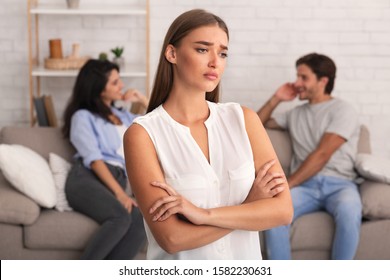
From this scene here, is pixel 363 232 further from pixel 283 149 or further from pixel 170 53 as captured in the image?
pixel 170 53

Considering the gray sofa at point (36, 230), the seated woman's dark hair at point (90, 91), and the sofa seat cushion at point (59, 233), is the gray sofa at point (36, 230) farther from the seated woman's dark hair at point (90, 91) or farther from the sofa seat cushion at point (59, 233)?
the seated woman's dark hair at point (90, 91)

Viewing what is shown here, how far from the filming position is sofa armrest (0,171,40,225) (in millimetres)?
3730

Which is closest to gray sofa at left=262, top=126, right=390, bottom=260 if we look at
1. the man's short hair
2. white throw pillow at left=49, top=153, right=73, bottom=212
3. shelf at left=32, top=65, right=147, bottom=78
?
the man's short hair

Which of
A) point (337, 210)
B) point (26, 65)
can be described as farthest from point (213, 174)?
point (26, 65)

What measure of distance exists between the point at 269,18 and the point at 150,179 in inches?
132

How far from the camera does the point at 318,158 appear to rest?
13.2ft

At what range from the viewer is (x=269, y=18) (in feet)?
16.0

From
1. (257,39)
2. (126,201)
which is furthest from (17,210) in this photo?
(257,39)

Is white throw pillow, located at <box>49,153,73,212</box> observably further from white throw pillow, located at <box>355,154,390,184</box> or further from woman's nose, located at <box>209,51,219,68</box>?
woman's nose, located at <box>209,51,219,68</box>

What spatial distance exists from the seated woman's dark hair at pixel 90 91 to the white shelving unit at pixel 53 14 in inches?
19.1

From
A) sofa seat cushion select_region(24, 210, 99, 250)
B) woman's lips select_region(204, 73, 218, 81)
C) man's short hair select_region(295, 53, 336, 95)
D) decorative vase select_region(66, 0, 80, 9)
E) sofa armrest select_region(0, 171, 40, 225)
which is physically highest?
woman's lips select_region(204, 73, 218, 81)

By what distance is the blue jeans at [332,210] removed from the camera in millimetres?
3762

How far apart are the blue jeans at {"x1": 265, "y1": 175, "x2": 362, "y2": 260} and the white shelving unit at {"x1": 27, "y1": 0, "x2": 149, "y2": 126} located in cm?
134

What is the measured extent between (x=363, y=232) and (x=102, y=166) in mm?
1387
